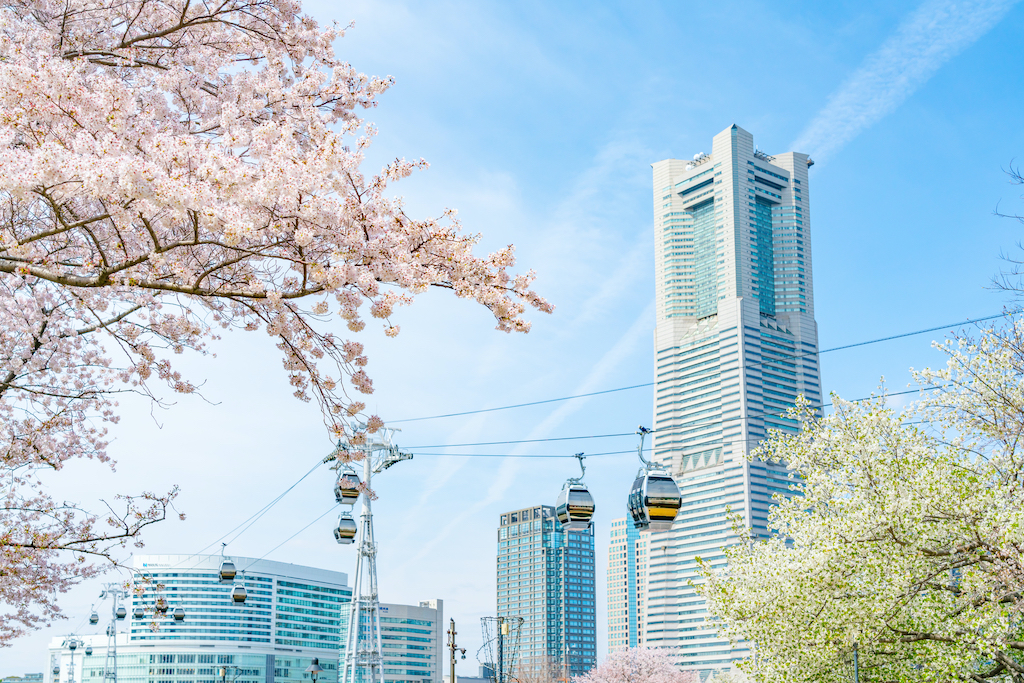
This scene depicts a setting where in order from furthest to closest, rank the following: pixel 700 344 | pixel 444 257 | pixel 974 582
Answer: pixel 700 344, pixel 974 582, pixel 444 257

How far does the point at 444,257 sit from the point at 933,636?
11418 millimetres

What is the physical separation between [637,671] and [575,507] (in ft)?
191

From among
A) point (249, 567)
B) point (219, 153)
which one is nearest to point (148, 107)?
point (219, 153)

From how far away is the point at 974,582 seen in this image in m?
13.4

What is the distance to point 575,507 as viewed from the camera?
614 inches

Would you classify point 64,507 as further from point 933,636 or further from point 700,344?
point 700,344

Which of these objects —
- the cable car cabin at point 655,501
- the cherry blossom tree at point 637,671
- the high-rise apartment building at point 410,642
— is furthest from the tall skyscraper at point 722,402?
the cable car cabin at point 655,501

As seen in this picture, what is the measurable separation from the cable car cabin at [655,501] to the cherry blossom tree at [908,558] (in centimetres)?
236

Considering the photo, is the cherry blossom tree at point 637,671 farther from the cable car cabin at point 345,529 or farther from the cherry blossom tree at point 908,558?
the cherry blossom tree at point 908,558

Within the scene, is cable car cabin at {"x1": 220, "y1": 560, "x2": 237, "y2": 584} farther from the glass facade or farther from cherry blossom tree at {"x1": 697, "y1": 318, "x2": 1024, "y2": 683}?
the glass facade

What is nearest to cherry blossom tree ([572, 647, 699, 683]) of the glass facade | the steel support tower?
the steel support tower

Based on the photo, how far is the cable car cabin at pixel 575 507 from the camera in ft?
50.8

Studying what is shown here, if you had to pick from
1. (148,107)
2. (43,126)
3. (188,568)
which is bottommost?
(188,568)

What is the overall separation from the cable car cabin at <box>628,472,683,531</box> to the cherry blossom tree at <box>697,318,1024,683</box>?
2.36 m
